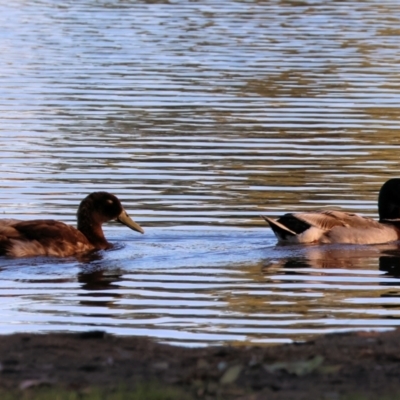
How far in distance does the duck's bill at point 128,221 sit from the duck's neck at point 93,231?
28 cm

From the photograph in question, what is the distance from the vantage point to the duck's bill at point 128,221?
15.8 meters

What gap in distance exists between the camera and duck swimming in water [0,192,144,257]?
1487cm

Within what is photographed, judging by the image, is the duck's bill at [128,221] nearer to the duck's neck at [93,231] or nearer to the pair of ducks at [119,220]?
the pair of ducks at [119,220]

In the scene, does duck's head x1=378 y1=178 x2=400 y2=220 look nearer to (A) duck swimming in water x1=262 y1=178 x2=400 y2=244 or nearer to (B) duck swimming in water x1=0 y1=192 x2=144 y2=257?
(A) duck swimming in water x1=262 y1=178 x2=400 y2=244

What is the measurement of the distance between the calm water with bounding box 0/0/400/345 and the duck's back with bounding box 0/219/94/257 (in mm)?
190

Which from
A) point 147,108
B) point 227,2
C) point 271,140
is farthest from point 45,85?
point 227,2

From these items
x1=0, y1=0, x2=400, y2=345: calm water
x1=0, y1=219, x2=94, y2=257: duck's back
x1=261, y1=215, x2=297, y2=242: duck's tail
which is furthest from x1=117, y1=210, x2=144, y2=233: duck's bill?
x1=261, y1=215, x2=297, y2=242: duck's tail

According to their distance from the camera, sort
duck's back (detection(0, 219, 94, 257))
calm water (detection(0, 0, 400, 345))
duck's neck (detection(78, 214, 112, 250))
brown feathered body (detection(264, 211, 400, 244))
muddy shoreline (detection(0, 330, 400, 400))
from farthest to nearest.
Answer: brown feathered body (detection(264, 211, 400, 244)), duck's neck (detection(78, 214, 112, 250)), duck's back (detection(0, 219, 94, 257)), calm water (detection(0, 0, 400, 345)), muddy shoreline (detection(0, 330, 400, 400))

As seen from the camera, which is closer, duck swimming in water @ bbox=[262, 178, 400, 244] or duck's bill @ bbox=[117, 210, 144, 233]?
duck's bill @ bbox=[117, 210, 144, 233]

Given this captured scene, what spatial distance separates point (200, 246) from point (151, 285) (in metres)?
2.00

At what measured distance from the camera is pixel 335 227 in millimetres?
16203

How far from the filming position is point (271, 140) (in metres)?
22.5

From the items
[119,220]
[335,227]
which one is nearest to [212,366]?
[119,220]

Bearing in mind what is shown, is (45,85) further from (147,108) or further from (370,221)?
(370,221)
